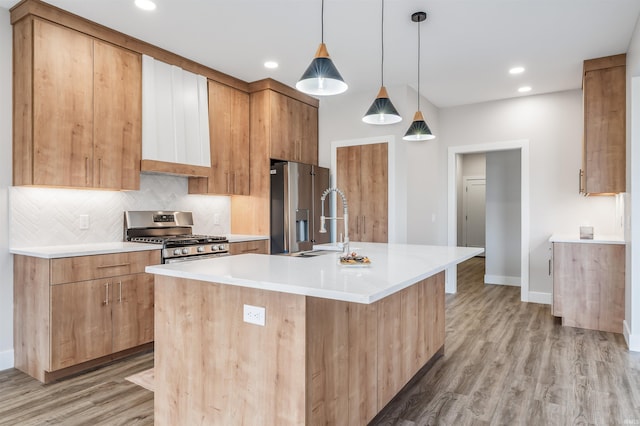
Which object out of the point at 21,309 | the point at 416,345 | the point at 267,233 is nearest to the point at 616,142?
the point at 416,345

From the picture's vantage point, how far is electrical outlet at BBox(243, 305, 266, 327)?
66.8 inches

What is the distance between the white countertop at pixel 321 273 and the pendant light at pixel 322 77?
39.4 inches

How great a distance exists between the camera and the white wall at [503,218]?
20.9ft

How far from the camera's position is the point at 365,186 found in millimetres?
5102

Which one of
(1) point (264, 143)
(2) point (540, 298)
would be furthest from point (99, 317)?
(2) point (540, 298)

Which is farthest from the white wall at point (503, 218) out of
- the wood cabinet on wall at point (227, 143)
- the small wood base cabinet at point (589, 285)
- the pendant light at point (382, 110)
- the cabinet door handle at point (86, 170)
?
the cabinet door handle at point (86, 170)

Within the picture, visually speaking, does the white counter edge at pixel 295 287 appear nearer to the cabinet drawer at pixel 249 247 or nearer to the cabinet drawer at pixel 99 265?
the cabinet drawer at pixel 99 265

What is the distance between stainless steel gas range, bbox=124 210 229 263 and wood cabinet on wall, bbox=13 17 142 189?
0.43 metres

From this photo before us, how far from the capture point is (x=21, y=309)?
2.99 meters

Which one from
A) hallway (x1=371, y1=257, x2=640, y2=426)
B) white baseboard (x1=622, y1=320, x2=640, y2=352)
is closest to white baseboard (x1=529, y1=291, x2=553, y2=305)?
hallway (x1=371, y1=257, x2=640, y2=426)

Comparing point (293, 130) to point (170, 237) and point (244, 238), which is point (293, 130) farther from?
point (170, 237)

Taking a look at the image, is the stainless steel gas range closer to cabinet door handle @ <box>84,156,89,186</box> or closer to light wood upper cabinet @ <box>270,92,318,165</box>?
cabinet door handle @ <box>84,156,89,186</box>

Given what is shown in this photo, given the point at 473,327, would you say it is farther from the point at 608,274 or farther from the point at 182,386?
the point at 182,386

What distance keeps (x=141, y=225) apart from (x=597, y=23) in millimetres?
4388
